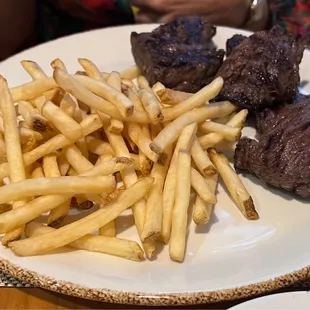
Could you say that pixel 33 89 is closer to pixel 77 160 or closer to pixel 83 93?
pixel 83 93

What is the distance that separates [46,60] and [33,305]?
1525 millimetres

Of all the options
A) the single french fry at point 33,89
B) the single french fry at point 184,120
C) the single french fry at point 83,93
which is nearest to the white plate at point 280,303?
the single french fry at point 184,120

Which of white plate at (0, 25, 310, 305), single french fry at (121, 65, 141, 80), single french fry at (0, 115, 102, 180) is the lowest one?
white plate at (0, 25, 310, 305)

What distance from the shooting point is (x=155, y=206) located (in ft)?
6.40

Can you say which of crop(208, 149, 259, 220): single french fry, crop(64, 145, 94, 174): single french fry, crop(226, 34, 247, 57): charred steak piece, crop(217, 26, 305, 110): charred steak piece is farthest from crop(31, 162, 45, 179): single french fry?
crop(226, 34, 247, 57): charred steak piece

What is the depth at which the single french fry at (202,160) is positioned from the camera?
2.10 meters

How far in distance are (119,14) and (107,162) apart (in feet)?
6.73

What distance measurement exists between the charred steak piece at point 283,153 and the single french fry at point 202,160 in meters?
0.20

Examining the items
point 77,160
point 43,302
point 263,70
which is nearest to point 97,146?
point 77,160

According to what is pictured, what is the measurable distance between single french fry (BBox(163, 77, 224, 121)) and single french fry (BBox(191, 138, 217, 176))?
0.16 meters

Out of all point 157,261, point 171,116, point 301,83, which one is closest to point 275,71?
point 301,83

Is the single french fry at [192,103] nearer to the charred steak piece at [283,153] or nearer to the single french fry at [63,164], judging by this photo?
the charred steak piece at [283,153]

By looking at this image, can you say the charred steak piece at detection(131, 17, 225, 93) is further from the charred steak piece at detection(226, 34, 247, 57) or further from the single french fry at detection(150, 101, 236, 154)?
the single french fry at detection(150, 101, 236, 154)

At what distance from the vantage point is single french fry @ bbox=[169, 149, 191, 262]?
1.90 meters
